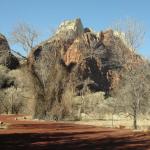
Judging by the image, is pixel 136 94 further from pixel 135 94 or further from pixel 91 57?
pixel 91 57

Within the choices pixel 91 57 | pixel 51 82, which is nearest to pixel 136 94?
pixel 51 82

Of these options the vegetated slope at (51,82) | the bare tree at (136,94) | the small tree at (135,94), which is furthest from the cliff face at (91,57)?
the small tree at (135,94)

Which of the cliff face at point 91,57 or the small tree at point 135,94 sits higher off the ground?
the cliff face at point 91,57

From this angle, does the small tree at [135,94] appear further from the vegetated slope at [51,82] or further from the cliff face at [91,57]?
the cliff face at [91,57]

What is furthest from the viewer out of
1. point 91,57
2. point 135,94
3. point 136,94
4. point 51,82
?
point 91,57

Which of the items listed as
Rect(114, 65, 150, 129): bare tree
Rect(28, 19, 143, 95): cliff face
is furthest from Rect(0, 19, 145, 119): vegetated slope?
Rect(28, 19, 143, 95): cliff face

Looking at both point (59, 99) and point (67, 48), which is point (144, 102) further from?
point (67, 48)

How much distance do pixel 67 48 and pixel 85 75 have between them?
6346 mm

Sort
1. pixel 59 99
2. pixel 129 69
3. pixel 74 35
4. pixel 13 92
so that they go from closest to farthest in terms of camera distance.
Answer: pixel 129 69
pixel 59 99
pixel 13 92
pixel 74 35

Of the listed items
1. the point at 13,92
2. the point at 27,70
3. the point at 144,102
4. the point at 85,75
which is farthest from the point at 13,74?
the point at 144,102

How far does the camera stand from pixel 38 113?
1674 inches

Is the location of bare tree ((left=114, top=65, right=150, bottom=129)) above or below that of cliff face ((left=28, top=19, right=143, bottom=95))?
below

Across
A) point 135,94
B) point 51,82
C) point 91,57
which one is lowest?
point 135,94

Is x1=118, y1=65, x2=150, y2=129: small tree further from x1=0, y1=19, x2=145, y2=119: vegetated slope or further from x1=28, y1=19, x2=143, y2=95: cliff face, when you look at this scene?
x1=28, y1=19, x2=143, y2=95: cliff face
